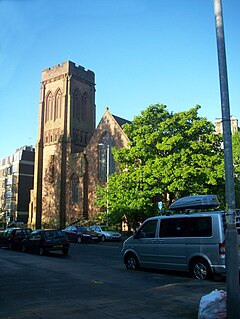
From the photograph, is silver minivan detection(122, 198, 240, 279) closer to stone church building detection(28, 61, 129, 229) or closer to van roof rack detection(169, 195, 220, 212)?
van roof rack detection(169, 195, 220, 212)

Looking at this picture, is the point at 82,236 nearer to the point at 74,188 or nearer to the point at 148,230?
the point at 148,230

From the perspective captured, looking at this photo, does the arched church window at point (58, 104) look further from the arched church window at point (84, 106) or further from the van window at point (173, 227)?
the van window at point (173, 227)

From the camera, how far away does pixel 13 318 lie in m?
5.98

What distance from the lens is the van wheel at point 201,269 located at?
396 inches

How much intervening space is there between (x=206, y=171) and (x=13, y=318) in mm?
25087

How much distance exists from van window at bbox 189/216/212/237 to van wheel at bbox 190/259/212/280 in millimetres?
754

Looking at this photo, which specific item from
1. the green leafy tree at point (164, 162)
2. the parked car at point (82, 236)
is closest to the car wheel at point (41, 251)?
the parked car at point (82, 236)

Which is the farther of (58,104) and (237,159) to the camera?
(58,104)

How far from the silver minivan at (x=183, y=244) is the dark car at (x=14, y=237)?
1268cm

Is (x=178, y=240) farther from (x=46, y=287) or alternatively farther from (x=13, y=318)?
(x=13, y=318)

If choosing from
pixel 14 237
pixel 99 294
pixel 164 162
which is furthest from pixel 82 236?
pixel 99 294

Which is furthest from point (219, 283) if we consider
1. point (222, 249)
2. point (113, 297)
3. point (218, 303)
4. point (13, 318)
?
point (13, 318)

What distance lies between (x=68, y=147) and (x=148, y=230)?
152 feet

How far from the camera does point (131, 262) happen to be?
41.3 feet
